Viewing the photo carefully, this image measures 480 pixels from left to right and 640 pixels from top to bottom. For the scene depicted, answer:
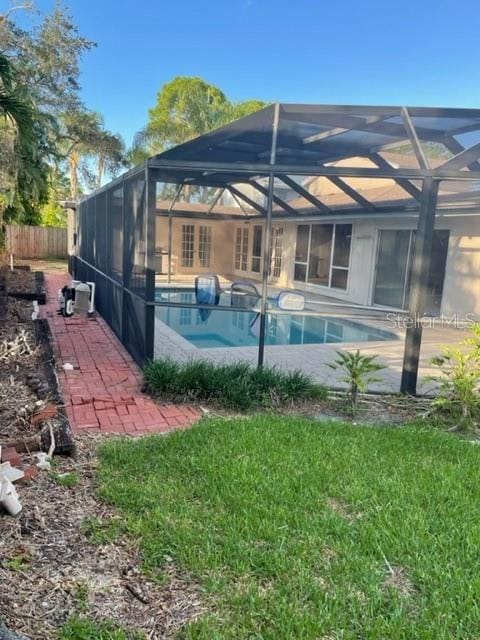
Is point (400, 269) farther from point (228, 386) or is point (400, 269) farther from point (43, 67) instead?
point (43, 67)

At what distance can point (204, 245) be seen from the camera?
64.2ft

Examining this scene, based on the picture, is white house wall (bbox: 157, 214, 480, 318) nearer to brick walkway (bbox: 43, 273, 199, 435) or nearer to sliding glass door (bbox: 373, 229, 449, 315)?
sliding glass door (bbox: 373, 229, 449, 315)

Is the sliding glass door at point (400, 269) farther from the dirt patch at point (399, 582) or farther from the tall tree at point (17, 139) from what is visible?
the dirt patch at point (399, 582)

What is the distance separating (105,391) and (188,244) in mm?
14383

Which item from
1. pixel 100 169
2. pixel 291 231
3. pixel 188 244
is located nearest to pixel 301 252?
pixel 291 231

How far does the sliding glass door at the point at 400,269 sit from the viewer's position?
11648 millimetres

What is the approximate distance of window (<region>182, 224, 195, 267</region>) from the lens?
18.7 meters

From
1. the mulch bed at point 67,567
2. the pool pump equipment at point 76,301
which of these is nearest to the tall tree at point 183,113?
the pool pump equipment at point 76,301

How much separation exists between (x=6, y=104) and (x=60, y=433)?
2860 mm

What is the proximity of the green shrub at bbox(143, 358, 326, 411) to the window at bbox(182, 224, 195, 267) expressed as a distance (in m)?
13.9

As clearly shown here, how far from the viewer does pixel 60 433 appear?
373cm

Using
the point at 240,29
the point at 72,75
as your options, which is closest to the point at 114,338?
the point at 72,75

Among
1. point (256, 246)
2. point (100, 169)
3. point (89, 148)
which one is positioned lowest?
point (256, 246)

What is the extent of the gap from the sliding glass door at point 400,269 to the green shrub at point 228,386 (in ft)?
23.7
